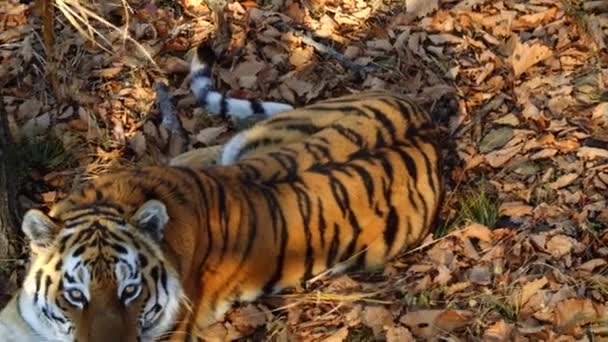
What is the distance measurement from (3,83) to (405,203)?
8.07ft

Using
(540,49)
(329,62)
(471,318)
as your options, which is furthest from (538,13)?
(471,318)

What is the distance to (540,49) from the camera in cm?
556

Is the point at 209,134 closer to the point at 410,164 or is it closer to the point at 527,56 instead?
the point at 410,164

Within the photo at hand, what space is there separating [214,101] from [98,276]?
2.00 m

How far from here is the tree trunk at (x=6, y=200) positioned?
4285 mm

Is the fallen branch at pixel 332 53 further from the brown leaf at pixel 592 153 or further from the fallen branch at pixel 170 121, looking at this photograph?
the brown leaf at pixel 592 153

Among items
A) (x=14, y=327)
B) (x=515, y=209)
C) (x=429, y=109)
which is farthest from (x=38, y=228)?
(x=429, y=109)

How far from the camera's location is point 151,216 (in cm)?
360

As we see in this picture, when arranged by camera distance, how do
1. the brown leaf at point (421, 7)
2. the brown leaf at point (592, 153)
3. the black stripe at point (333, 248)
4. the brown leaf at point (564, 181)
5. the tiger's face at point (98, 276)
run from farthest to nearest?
the brown leaf at point (421, 7)
the brown leaf at point (592, 153)
the brown leaf at point (564, 181)
the black stripe at point (333, 248)
the tiger's face at point (98, 276)

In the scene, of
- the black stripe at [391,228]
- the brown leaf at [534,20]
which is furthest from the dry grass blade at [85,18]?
the brown leaf at [534,20]

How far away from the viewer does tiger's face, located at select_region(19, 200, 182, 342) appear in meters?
3.46

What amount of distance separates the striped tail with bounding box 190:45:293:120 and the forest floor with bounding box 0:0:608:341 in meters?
0.10

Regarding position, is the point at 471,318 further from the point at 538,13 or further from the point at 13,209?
the point at 538,13

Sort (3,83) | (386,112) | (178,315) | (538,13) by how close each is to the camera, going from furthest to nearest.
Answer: (538,13) < (3,83) < (386,112) < (178,315)
